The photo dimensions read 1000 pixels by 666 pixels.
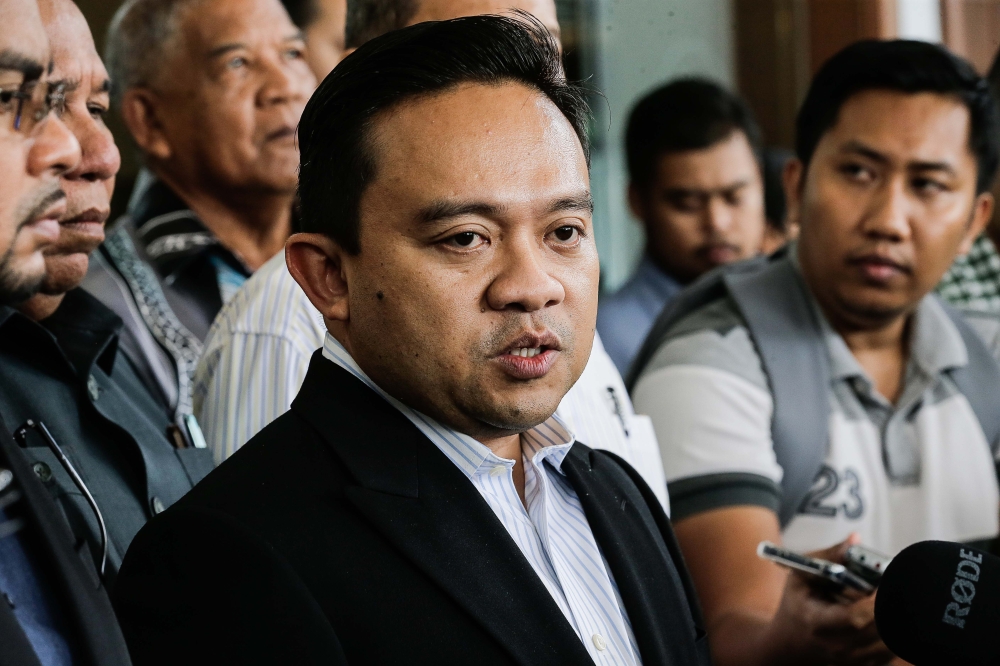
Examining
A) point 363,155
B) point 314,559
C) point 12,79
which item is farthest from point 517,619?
point 12,79

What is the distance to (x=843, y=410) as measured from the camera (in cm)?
222

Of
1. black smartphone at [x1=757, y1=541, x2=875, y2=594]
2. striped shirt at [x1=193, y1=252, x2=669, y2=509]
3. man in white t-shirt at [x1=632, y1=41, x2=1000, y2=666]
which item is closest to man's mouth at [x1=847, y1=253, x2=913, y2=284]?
man in white t-shirt at [x1=632, y1=41, x2=1000, y2=666]

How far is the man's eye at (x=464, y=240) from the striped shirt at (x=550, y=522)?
17 cm

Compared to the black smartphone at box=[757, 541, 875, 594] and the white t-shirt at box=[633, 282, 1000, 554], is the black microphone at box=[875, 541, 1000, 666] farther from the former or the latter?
the white t-shirt at box=[633, 282, 1000, 554]

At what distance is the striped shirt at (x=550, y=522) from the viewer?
4.02 feet

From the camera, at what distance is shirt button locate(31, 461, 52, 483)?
135 cm

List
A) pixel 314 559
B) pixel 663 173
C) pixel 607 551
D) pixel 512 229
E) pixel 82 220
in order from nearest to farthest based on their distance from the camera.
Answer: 1. pixel 314 559
2. pixel 512 229
3. pixel 607 551
4. pixel 82 220
5. pixel 663 173

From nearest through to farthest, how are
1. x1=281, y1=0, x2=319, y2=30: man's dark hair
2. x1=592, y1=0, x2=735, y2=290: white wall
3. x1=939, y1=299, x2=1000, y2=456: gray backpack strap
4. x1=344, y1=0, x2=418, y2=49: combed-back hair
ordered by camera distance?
1. x1=344, y1=0, x2=418, y2=49: combed-back hair
2. x1=939, y1=299, x2=1000, y2=456: gray backpack strap
3. x1=281, y1=0, x2=319, y2=30: man's dark hair
4. x1=592, y1=0, x2=735, y2=290: white wall

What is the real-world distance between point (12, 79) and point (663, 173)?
234 cm

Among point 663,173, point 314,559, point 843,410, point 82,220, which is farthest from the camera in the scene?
point 663,173

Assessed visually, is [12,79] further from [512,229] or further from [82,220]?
[512,229]

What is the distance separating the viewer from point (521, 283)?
1.17 metres

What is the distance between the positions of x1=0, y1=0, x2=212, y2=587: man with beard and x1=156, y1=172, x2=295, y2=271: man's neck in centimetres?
76

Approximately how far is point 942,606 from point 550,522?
0.43 meters
